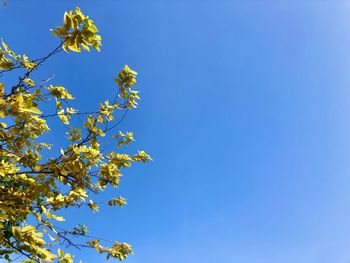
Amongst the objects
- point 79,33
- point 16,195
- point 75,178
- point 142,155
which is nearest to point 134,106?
point 142,155

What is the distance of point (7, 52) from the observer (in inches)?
160

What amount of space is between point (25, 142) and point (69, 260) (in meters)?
1.46

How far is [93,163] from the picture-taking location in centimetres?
344

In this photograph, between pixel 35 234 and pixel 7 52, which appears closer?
pixel 35 234

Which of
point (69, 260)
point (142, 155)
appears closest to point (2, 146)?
point (69, 260)

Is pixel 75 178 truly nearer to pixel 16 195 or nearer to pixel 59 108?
pixel 16 195

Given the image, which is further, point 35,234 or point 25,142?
point 25,142

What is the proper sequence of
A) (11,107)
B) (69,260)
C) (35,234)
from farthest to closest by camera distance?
(69,260), (35,234), (11,107)

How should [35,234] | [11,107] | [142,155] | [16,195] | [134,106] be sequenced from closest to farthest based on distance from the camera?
[11,107] < [35,234] < [16,195] < [134,106] < [142,155]

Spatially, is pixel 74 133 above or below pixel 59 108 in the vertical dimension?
below

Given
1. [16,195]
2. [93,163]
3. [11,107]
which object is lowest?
[16,195]

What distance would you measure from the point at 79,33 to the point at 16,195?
1686 millimetres

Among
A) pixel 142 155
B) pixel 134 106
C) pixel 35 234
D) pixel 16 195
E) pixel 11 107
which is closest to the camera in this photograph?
pixel 11 107

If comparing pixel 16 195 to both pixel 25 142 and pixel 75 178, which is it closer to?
pixel 75 178
